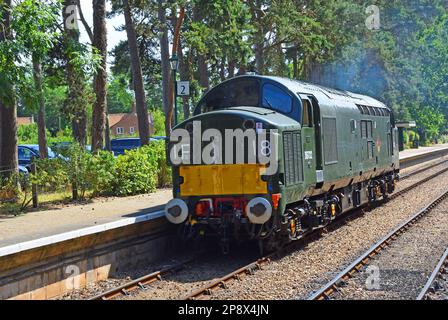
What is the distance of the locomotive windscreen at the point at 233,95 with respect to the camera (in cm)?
1339

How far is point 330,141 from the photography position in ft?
46.2

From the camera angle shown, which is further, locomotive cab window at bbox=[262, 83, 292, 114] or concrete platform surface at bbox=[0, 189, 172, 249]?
locomotive cab window at bbox=[262, 83, 292, 114]

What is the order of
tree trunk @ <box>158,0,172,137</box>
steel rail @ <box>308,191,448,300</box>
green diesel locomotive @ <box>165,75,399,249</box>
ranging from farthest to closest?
tree trunk @ <box>158,0,172,137</box>
green diesel locomotive @ <box>165,75,399,249</box>
steel rail @ <box>308,191,448,300</box>

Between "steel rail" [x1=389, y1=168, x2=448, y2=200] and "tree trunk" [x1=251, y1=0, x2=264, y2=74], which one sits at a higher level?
"tree trunk" [x1=251, y1=0, x2=264, y2=74]

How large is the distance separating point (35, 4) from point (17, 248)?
21.7 ft

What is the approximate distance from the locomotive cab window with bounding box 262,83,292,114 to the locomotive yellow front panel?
5.86ft

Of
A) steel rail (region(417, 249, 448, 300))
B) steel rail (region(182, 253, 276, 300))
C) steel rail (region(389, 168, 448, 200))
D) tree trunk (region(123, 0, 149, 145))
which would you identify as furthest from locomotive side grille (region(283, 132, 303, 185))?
tree trunk (region(123, 0, 149, 145))

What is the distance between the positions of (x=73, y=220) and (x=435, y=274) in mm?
7002

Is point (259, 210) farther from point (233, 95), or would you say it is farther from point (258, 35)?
point (258, 35)

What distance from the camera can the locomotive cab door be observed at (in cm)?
1284

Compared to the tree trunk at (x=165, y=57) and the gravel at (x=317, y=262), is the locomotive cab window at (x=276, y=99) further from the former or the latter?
the tree trunk at (x=165, y=57)

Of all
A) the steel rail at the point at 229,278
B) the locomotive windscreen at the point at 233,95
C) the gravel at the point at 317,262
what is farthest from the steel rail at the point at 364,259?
the locomotive windscreen at the point at 233,95

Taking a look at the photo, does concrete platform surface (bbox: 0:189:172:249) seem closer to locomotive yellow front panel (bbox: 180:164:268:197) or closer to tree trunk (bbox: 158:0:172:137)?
locomotive yellow front panel (bbox: 180:164:268:197)
